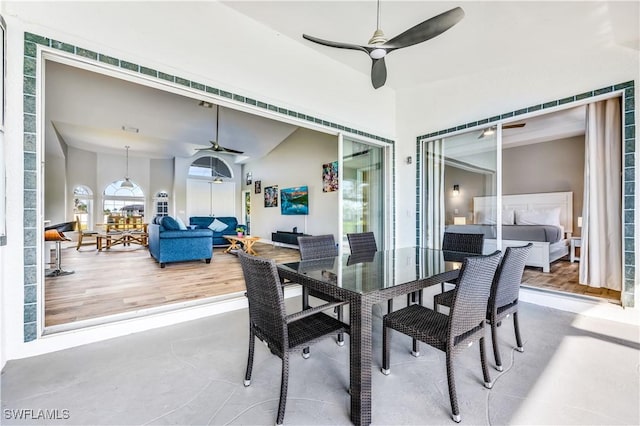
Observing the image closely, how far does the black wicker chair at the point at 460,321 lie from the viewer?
138cm

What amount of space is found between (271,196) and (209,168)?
360cm

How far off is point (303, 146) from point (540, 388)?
7.05 meters

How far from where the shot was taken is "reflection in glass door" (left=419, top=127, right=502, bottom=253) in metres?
3.79

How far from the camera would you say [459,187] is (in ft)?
13.9

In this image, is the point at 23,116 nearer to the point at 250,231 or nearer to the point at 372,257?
the point at 372,257

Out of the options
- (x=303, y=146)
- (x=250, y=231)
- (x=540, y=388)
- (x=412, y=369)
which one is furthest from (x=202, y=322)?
(x=250, y=231)

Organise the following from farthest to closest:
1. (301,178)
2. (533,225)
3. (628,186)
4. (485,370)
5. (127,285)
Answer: (301,178), (533,225), (127,285), (628,186), (485,370)

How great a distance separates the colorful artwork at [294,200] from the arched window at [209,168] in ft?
12.6

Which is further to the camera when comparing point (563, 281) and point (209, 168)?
point (209, 168)

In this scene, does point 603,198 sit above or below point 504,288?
above

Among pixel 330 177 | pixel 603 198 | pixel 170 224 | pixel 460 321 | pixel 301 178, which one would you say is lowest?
pixel 460 321

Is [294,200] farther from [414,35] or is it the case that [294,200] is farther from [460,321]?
[460,321]

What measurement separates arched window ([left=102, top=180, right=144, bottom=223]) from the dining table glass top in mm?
11258

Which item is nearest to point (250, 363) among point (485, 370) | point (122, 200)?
point (485, 370)
